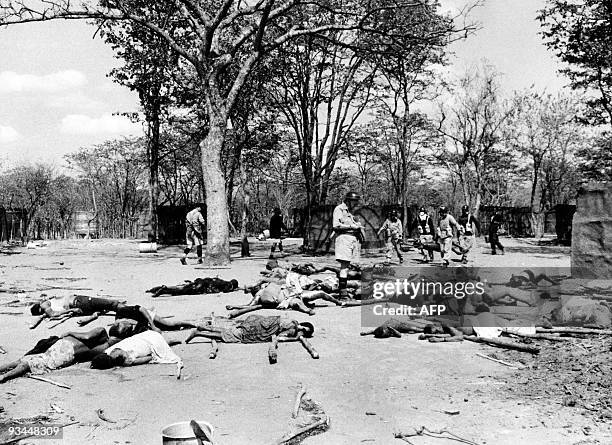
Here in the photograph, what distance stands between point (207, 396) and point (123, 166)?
135 ft

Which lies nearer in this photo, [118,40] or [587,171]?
[118,40]

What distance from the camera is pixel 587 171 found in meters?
36.3

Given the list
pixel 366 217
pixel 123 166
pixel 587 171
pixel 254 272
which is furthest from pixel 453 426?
pixel 123 166

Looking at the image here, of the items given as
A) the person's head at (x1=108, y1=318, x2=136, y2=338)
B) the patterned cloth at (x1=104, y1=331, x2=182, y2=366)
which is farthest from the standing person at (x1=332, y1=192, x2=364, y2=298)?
the patterned cloth at (x1=104, y1=331, x2=182, y2=366)

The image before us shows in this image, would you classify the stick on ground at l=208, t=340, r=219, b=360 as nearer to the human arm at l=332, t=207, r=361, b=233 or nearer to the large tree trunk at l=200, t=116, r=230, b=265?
the human arm at l=332, t=207, r=361, b=233

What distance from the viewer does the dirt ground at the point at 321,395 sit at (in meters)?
4.12

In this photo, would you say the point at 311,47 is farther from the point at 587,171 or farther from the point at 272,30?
the point at 587,171

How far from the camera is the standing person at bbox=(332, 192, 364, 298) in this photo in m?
10.6

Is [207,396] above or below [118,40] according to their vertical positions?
below

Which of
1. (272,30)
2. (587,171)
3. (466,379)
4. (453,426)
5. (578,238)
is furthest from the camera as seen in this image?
(587,171)

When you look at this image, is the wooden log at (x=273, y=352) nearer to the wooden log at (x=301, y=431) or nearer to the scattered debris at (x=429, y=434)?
the wooden log at (x=301, y=431)

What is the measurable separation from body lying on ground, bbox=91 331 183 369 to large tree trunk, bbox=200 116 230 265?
31.4ft

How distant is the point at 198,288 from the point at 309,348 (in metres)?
4.99

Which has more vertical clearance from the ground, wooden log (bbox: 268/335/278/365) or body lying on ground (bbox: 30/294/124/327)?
body lying on ground (bbox: 30/294/124/327)
